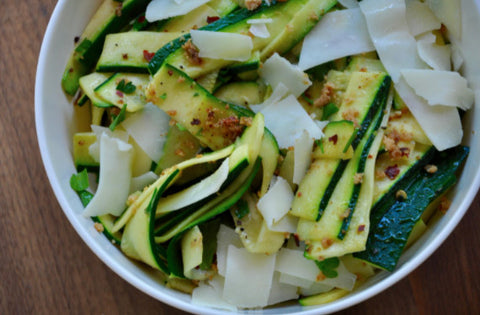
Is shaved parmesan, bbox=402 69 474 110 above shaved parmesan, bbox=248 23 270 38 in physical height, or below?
below

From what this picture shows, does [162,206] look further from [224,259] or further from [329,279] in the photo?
[329,279]

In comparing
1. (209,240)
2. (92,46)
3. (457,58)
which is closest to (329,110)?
(457,58)

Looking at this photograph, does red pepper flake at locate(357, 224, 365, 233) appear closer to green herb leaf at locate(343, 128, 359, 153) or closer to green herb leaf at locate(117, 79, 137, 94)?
green herb leaf at locate(343, 128, 359, 153)

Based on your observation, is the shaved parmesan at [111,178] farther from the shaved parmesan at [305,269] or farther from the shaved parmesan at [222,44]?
the shaved parmesan at [305,269]

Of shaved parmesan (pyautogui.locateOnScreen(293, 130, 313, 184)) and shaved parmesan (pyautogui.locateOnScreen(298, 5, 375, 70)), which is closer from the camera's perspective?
shaved parmesan (pyautogui.locateOnScreen(293, 130, 313, 184))

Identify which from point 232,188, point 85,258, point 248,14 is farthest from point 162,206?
point 248,14

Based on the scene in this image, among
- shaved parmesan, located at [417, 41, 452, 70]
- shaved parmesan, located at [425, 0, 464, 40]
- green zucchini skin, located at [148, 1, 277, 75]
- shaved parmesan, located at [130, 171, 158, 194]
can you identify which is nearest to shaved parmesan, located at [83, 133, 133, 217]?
shaved parmesan, located at [130, 171, 158, 194]

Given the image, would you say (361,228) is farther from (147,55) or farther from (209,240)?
(147,55)
